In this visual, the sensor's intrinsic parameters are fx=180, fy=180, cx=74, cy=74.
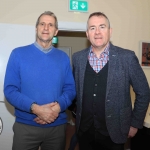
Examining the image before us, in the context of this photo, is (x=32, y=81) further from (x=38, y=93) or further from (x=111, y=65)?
(x=111, y=65)

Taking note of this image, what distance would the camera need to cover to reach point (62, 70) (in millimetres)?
1528

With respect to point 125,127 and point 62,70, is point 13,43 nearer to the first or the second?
point 62,70

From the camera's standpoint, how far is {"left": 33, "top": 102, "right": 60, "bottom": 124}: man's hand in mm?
1328

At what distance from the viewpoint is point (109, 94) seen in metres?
1.38

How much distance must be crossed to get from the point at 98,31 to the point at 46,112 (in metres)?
0.75

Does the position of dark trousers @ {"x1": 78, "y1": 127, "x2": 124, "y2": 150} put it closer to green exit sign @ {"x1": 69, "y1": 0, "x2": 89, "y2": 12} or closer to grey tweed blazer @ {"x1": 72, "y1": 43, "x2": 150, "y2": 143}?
grey tweed blazer @ {"x1": 72, "y1": 43, "x2": 150, "y2": 143}

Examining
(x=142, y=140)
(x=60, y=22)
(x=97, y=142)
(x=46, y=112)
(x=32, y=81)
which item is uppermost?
(x=60, y=22)

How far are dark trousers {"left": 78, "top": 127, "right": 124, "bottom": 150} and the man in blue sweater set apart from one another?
7.9 inches

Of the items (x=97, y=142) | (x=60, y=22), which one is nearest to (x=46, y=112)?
(x=97, y=142)

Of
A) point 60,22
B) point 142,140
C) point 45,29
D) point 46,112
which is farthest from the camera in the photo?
point 60,22

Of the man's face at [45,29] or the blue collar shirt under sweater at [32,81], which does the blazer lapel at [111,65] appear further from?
the man's face at [45,29]

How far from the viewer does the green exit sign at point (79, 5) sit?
2380 millimetres

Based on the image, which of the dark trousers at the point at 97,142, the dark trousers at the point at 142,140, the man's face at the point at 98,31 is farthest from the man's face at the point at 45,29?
the dark trousers at the point at 142,140

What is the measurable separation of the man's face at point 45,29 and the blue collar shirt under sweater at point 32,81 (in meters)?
0.10
